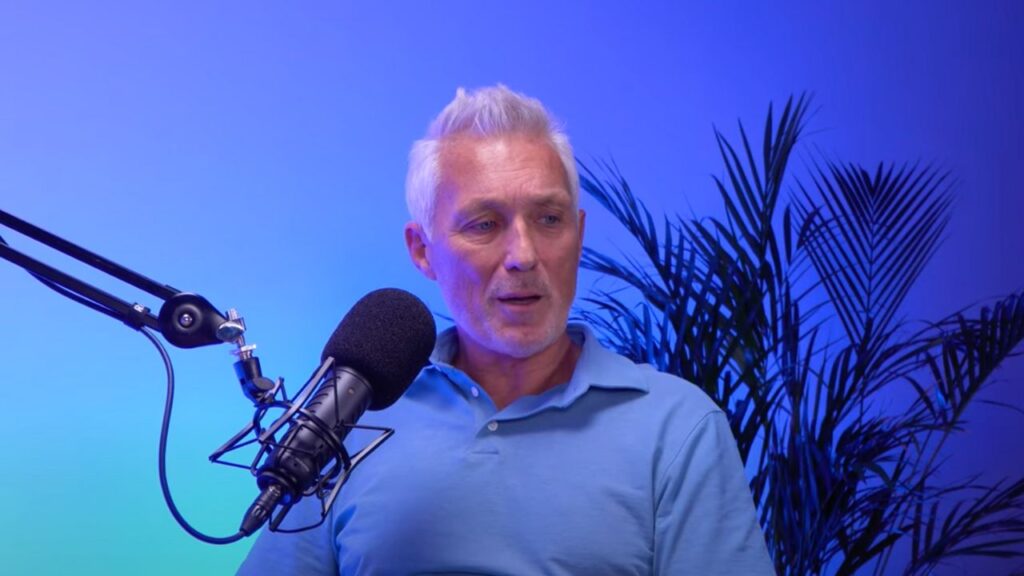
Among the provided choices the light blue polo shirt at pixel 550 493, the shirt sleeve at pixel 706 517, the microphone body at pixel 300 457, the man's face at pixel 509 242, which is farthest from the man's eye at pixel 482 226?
the microphone body at pixel 300 457

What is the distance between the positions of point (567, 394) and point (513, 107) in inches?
18.8

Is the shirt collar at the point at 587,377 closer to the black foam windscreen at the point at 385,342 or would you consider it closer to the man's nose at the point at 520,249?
the man's nose at the point at 520,249

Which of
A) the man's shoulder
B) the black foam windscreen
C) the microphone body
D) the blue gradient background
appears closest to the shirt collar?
the man's shoulder

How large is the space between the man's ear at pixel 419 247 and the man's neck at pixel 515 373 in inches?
6.0

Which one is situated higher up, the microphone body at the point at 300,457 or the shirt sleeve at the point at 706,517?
the shirt sleeve at the point at 706,517

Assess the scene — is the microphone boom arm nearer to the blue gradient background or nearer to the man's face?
the man's face

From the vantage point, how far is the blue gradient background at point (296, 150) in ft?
8.29

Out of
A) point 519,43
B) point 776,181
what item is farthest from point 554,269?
point 519,43

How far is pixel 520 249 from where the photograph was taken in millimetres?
1773

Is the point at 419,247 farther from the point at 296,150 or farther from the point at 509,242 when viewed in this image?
the point at 296,150

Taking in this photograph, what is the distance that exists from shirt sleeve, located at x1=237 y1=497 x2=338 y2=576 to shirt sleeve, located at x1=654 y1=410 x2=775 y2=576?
508 millimetres

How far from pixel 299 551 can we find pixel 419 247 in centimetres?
54

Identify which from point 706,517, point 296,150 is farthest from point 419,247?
point 296,150

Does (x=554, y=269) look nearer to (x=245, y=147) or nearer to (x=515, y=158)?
(x=515, y=158)
